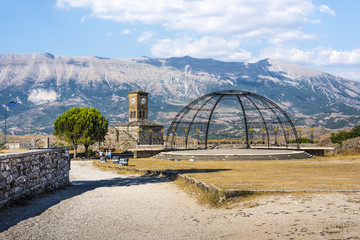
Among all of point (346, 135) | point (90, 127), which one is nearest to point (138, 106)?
point (90, 127)

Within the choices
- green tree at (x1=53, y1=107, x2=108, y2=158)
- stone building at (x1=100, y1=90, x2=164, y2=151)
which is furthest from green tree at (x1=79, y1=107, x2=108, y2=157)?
stone building at (x1=100, y1=90, x2=164, y2=151)

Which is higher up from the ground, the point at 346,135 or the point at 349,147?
the point at 346,135

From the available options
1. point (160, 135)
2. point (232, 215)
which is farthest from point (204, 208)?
point (160, 135)

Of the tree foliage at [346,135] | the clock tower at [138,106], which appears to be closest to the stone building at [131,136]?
the clock tower at [138,106]

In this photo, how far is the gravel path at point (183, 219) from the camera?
34.8ft

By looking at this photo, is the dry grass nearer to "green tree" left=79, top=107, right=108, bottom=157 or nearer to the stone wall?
the stone wall

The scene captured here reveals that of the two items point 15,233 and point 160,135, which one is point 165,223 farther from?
point 160,135

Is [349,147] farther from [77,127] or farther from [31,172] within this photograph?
[31,172]

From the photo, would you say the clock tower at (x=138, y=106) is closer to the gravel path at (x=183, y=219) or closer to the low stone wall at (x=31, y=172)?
the low stone wall at (x=31, y=172)

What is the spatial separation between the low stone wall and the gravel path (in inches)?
27.7

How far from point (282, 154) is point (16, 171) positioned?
3383cm

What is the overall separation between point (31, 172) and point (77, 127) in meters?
45.8

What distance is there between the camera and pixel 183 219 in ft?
43.7

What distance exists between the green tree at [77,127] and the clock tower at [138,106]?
32.9 m
